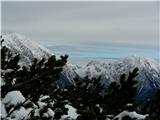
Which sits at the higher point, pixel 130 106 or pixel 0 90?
pixel 0 90

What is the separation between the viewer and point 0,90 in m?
8.93

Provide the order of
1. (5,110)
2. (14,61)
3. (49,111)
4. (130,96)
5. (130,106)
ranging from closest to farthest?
(5,110), (49,111), (14,61), (130,106), (130,96)

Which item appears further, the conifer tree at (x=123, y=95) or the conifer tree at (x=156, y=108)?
the conifer tree at (x=123, y=95)

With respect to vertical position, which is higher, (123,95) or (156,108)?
(123,95)

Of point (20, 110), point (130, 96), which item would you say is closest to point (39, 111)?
point (20, 110)

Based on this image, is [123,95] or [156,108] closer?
[156,108]

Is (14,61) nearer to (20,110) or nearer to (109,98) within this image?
(20,110)

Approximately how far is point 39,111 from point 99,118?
56.8 inches

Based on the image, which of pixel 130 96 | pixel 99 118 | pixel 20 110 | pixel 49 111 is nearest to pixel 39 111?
pixel 49 111

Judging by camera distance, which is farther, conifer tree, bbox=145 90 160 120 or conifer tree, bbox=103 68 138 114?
conifer tree, bbox=103 68 138 114

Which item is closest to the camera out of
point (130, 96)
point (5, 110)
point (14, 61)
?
point (5, 110)

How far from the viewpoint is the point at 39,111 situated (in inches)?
372

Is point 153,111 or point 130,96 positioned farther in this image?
point 130,96

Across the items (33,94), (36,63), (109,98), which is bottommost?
(109,98)
